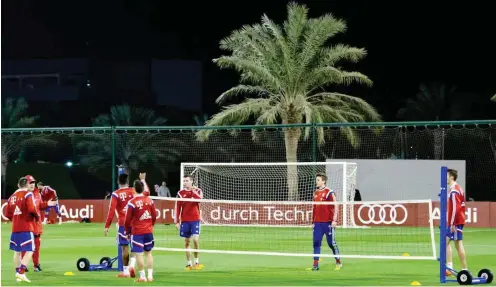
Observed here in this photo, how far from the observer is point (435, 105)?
91.8 metres

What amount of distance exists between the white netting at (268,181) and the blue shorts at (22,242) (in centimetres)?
2186

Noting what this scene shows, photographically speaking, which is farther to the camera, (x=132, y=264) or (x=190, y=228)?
(x=190, y=228)

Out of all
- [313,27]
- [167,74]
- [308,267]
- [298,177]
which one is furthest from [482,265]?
[167,74]

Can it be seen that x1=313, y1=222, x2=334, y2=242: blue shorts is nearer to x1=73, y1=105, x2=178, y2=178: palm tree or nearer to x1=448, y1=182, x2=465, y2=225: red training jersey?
x1=448, y1=182, x2=465, y2=225: red training jersey

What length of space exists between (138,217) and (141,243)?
0.50m

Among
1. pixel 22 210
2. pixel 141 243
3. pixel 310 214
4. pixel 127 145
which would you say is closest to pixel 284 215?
pixel 310 214

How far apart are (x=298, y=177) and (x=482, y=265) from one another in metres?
19.4

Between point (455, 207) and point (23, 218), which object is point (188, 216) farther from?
point (455, 207)

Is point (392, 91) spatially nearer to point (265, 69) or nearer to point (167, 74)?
point (167, 74)

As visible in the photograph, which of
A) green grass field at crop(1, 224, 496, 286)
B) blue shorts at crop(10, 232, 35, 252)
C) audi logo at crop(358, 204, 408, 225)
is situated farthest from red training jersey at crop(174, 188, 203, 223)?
audi logo at crop(358, 204, 408, 225)

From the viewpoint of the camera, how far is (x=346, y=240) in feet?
112

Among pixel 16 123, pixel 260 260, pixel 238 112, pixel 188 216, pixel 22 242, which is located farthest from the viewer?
pixel 16 123

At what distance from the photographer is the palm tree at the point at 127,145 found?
92000 millimetres

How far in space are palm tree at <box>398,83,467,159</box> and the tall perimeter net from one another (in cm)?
4825
